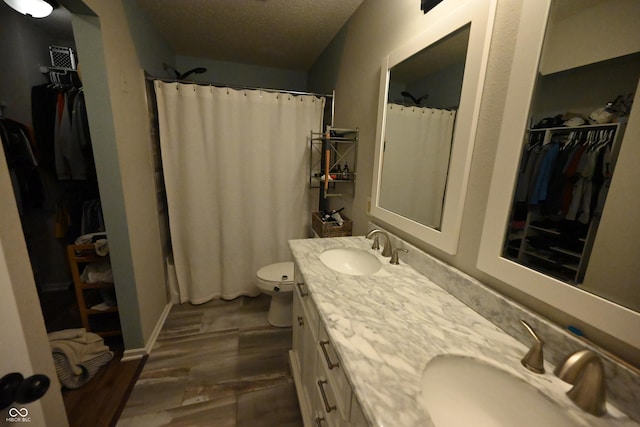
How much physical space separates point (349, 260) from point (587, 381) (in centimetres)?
97

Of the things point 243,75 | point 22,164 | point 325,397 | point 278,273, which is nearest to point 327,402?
point 325,397

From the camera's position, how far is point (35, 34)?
199 centimetres

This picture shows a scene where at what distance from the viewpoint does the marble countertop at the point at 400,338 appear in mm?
490

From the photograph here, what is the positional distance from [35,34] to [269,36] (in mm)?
1922

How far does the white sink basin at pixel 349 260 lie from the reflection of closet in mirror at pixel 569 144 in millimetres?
698

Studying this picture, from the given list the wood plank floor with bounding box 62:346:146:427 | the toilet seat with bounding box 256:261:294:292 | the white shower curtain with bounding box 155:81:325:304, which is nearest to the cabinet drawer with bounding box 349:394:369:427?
the toilet seat with bounding box 256:261:294:292

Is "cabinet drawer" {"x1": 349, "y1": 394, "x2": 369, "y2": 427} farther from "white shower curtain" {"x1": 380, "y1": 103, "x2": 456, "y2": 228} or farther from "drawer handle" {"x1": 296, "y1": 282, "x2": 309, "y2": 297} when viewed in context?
"white shower curtain" {"x1": 380, "y1": 103, "x2": 456, "y2": 228}

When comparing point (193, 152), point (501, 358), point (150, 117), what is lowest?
point (501, 358)

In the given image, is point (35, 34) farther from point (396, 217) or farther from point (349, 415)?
point (349, 415)

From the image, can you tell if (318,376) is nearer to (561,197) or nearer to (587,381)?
(587,381)

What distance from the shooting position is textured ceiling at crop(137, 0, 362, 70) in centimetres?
163

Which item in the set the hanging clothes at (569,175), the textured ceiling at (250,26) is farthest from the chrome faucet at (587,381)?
the textured ceiling at (250,26)

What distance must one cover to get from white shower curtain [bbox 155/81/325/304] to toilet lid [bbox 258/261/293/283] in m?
0.34

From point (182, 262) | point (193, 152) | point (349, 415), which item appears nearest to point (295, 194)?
point (193, 152)
